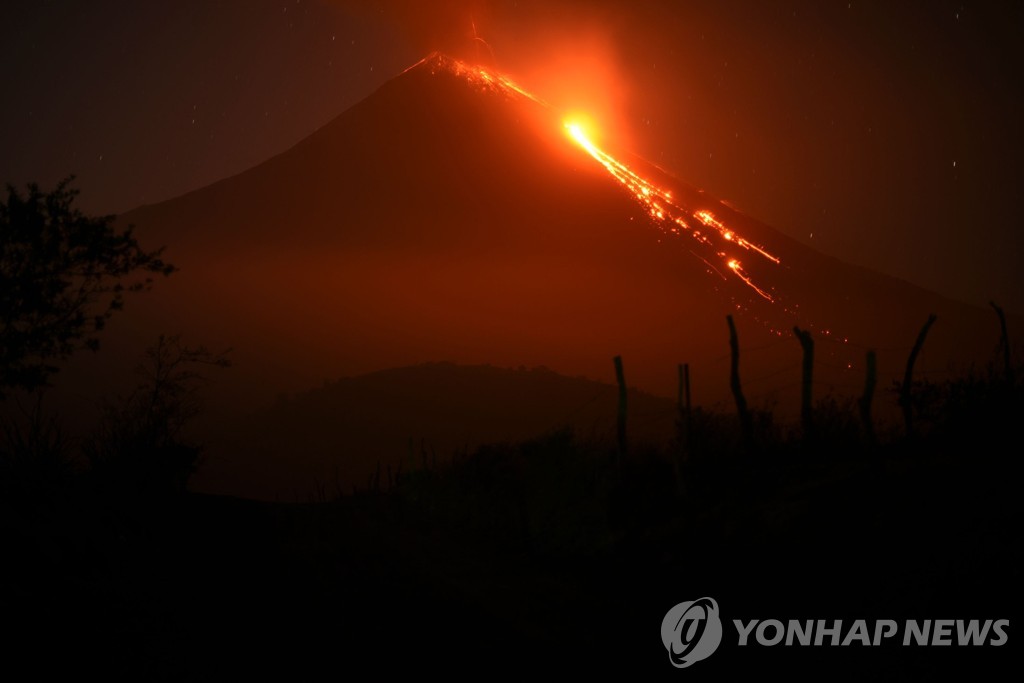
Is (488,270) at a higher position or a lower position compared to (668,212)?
lower

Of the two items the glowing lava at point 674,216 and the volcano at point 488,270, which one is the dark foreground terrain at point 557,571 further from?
the glowing lava at point 674,216

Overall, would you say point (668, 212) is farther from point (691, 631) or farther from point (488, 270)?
point (691, 631)

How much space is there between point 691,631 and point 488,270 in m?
82.2

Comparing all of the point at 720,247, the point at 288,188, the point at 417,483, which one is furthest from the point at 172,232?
the point at 417,483

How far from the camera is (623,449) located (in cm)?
1070

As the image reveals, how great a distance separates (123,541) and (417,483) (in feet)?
28.7

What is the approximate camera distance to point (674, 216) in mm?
84000

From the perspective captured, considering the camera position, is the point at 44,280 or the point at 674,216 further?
the point at 674,216

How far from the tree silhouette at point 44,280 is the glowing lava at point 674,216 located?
201 ft

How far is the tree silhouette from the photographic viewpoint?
1182 centimetres

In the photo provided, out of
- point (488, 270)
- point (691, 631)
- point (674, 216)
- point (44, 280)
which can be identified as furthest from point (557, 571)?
point (488, 270)

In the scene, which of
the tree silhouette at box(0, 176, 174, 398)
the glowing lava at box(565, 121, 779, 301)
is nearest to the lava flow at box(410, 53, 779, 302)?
the glowing lava at box(565, 121, 779, 301)

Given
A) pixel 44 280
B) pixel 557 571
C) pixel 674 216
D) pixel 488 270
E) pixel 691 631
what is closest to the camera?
pixel 691 631

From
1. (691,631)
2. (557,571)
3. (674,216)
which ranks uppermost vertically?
(674,216)
